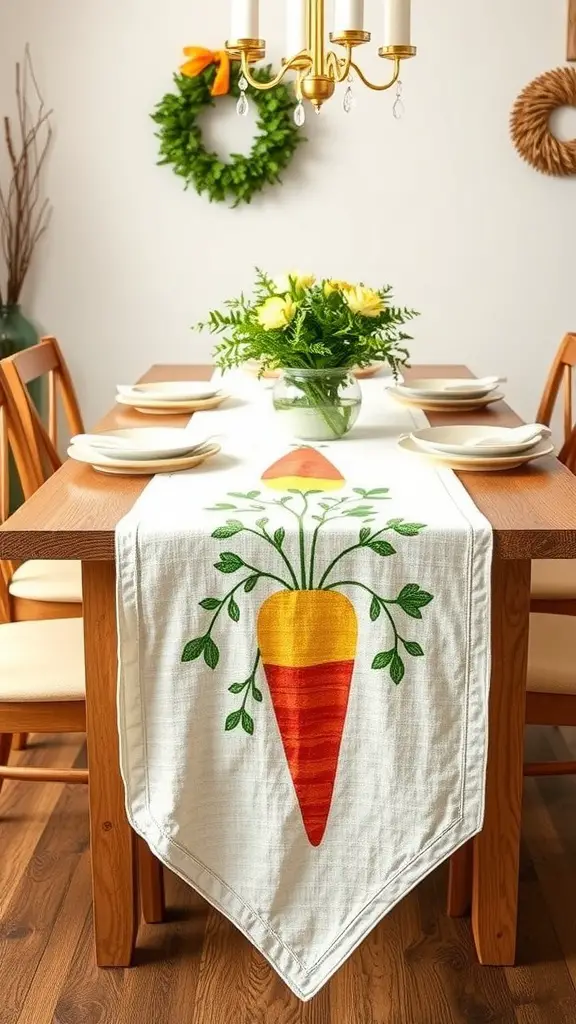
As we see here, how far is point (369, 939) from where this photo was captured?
1965 millimetres

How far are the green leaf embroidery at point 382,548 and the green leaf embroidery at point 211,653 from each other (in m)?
0.26

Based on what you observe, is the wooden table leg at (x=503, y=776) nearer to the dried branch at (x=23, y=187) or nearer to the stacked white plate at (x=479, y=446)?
the stacked white plate at (x=479, y=446)

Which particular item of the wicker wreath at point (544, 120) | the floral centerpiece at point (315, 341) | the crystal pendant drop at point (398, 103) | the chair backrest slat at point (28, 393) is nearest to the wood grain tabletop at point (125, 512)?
the floral centerpiece at point (315, 341)

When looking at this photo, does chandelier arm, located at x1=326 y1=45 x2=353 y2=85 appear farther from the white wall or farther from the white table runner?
the white wall

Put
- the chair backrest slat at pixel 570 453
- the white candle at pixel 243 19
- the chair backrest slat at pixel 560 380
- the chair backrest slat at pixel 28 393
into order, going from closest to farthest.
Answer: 1. the white candle at pixel 243 19
2. the chair backrest slat at pixel 28 393
3. the chair backrest slat at pixel 570 453
4. the chair backrest slat at pixel 560 380

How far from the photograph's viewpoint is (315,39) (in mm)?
2193

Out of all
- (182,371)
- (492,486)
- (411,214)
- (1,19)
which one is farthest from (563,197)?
(492,486)

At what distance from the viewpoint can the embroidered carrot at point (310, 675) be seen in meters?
1.61

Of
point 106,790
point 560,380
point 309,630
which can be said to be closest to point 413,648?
point 309,630

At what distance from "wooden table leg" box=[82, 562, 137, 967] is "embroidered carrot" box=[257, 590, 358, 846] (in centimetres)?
24

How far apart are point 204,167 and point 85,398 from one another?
924mm

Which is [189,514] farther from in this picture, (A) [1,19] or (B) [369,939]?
(A) [1,19]

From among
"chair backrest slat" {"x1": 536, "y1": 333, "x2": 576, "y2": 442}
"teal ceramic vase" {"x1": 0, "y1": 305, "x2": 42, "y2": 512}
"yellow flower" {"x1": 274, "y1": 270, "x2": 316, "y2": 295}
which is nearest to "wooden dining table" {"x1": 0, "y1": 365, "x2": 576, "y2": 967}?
"yellow flower" {"x1": 274, "y1": 270, "x2": 316, "y2": 295}

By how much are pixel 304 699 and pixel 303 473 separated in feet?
1.40
